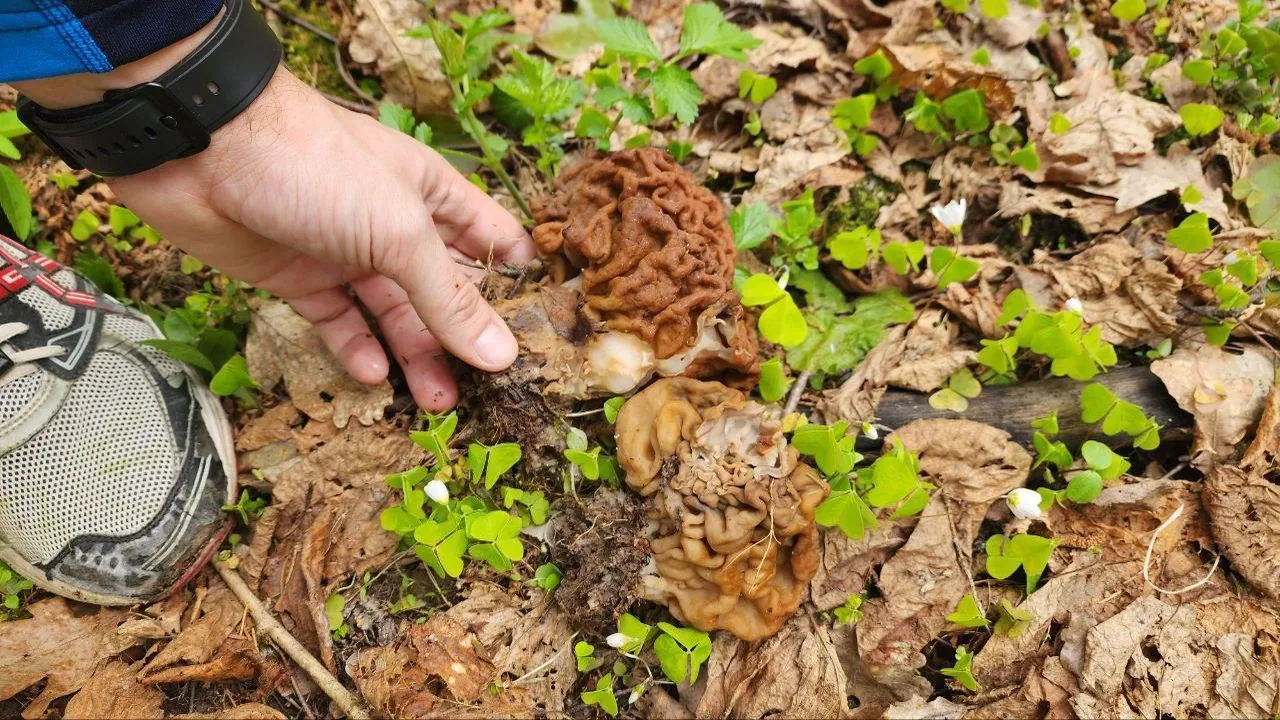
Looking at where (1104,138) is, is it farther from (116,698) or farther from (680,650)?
(116,698)

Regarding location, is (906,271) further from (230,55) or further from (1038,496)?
(230,55)

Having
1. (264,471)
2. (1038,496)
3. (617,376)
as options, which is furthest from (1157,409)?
(264,471)

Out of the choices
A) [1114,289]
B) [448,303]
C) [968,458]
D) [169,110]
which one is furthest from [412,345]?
[1114,289]

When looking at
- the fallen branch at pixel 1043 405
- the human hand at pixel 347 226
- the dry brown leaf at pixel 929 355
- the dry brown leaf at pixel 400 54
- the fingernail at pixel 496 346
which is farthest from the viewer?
the dry brown leaf at pixel 400 54

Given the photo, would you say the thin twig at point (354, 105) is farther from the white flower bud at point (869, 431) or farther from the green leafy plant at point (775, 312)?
the white flower bud at point (869, 431)

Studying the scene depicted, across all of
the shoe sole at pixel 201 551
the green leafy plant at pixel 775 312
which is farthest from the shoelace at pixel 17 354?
the green leafy plant at pixel 775 312

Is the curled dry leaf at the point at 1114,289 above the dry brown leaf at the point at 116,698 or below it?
above

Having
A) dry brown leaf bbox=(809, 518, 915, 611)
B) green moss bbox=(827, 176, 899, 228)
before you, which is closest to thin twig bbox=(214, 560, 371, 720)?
dry brown leaf bbox=(809, 518, 915, 611)
